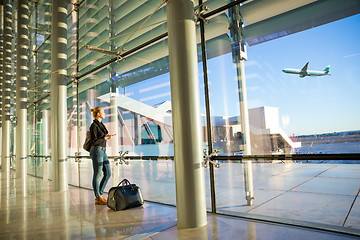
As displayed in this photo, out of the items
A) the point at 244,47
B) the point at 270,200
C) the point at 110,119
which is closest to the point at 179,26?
the point at 244,47

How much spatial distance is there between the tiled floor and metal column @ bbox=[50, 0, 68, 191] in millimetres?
1832

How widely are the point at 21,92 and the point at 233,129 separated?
29.9 feet

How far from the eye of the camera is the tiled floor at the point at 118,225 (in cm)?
261

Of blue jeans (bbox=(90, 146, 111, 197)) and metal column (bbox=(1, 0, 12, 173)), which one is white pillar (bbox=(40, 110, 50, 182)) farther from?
blue jeans (bbox=(90, 146, 111, 197))

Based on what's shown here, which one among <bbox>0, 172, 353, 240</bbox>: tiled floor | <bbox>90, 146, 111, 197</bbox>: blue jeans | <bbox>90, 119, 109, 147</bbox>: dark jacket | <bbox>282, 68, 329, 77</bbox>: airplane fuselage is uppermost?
<bbox>282, 68, 329, 77</bbox>: airplane fuselage

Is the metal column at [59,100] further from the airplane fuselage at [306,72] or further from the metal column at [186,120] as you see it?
the airplane fuselage at [306,72]

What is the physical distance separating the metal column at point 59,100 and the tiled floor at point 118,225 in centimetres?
183

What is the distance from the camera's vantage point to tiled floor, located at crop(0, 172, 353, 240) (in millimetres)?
2613

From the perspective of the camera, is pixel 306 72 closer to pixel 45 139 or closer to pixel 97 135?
pixel 97 135

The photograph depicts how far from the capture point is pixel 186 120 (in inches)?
115

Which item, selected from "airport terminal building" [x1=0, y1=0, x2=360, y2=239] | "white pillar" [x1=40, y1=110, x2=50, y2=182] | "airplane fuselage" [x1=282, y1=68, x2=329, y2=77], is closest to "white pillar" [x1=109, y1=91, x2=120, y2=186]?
"airport terminal building" [x1=0, y1=0, x2=360, y2=239]

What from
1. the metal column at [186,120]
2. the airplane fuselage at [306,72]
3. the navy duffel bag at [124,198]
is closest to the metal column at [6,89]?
the navy duffel bag at [124,198]

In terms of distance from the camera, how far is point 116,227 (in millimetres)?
3002

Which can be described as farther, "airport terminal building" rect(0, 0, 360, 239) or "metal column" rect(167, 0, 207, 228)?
"metal column" rect(167, 0, 207, 228)
